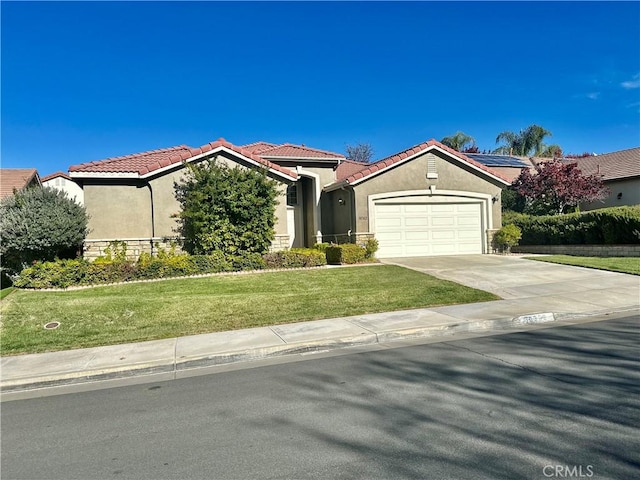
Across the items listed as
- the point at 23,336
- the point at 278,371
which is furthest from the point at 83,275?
the point at 278,371

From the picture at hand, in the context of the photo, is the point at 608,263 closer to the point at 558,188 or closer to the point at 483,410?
the point at 558,188

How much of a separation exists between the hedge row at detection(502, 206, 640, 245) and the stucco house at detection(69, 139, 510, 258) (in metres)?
3.01

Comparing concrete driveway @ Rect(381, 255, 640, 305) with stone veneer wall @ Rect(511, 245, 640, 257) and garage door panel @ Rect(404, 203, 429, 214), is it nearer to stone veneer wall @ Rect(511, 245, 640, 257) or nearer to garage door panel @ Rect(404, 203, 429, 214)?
garage door panel @ Rect(404, 203, 429, 214)

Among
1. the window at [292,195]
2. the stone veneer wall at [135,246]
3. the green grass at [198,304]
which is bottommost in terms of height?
the green grass at [198,304]

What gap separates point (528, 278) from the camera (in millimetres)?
12656

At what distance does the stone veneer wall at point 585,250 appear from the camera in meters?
17.0

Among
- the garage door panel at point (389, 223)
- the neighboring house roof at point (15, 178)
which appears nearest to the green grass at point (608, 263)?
the garage door panel at point (389, 223)

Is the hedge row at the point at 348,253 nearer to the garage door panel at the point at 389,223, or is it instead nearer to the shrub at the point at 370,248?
the shrub at the point at 370,248

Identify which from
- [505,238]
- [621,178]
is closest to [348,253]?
[505,238]

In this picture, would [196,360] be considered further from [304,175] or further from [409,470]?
[304,175]

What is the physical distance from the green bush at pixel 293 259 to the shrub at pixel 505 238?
8.49 meters

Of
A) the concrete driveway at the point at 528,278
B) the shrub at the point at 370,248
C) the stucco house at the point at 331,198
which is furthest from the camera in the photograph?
the shrub at the point at 370,248

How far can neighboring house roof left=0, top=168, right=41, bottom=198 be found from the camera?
903 inches

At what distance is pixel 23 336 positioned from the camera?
820 cm
